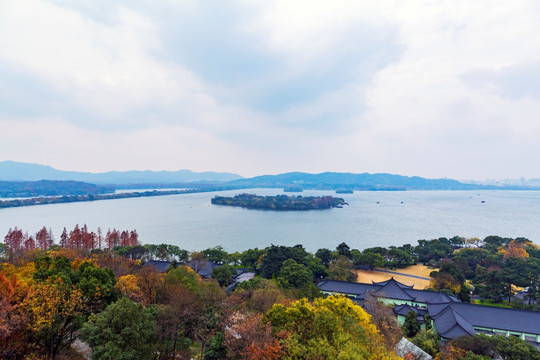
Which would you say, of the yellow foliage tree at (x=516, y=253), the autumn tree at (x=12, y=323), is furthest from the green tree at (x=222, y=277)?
the yellow foliage tree at (x=516, y=253)

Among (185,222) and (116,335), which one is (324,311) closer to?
(116,335)

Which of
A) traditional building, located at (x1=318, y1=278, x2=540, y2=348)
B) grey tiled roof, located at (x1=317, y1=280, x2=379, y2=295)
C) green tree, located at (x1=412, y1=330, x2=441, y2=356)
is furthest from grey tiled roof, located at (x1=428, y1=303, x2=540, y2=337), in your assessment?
grey tiled roof, located at (x1=317, y1=280, x2=379, y2=295)

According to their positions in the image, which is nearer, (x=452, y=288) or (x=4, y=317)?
(x=4, y=317)

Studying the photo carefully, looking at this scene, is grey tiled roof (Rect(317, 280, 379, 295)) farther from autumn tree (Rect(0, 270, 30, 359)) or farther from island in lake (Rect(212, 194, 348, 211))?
island in lake (Rect(212, 194, 348, 211))

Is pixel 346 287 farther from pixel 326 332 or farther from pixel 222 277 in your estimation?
pixel 326 332

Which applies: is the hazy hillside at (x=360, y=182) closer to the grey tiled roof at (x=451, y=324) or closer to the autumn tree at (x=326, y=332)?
the grey tiled roof at (x=451, y=324)

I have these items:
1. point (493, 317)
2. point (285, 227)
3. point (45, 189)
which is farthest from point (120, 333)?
point (45, 189)

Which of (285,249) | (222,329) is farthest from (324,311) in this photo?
(285,249)

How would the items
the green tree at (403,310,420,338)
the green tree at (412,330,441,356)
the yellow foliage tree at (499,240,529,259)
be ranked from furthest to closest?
the yellow foliage tree at (499,240,529,259) → the green tree at (403,310,420,338) → the green tree at (412,330,441,356)
